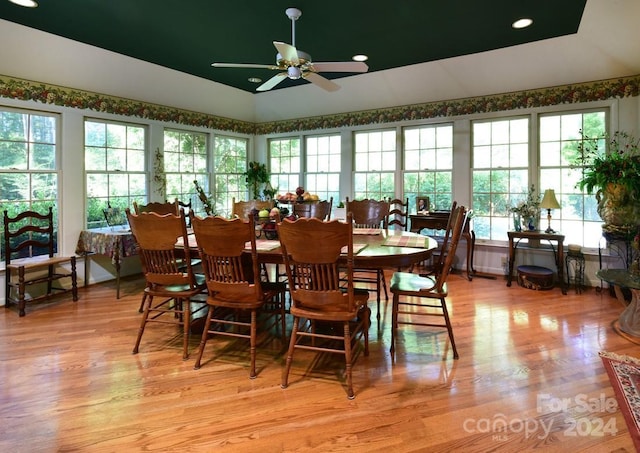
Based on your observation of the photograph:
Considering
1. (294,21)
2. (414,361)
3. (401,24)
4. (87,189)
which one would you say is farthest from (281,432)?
(87,189)

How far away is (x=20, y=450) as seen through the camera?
1.78 m

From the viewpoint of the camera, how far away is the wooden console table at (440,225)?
202 inches

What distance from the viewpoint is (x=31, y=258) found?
4.22m

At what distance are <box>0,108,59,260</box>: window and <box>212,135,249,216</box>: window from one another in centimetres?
231

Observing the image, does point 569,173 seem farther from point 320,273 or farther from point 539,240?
point 320,273

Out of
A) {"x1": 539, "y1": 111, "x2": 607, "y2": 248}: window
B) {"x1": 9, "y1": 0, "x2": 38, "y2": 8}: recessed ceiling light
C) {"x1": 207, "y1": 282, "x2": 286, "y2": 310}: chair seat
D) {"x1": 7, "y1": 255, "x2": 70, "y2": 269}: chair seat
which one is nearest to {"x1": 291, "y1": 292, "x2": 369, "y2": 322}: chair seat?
{"x1": 207, "y1": 282, "x2": 286, "y2": 310}: chair seat

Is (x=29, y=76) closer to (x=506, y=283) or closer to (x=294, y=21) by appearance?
(x=294, y=21)

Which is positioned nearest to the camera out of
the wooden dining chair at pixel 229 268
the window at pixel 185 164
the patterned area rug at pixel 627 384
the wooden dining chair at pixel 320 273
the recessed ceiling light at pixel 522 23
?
the patterned area rug at pixel 627 384

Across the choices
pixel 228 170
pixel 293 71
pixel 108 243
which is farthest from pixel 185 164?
pixel 293 71

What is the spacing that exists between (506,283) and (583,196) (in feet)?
4.85

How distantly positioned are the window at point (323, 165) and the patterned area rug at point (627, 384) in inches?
180

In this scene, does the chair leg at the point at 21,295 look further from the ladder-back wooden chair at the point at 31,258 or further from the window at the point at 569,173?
the window at the point at 569,173

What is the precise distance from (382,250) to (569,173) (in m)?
3.70

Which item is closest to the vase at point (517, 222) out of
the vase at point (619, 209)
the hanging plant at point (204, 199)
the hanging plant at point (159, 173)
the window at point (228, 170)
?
the vase at point (619, 209)
